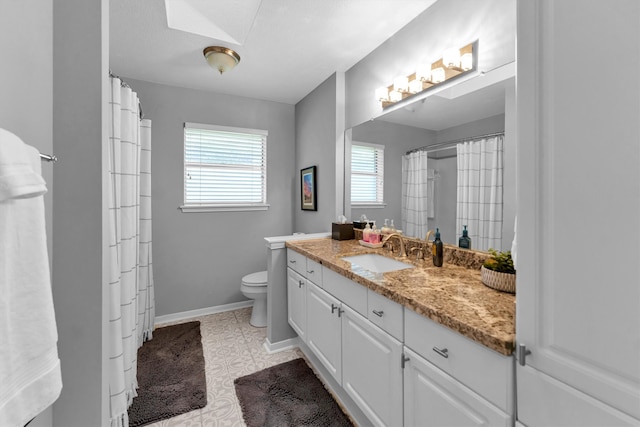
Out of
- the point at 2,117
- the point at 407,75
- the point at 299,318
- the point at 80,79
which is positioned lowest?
the point at 299,318

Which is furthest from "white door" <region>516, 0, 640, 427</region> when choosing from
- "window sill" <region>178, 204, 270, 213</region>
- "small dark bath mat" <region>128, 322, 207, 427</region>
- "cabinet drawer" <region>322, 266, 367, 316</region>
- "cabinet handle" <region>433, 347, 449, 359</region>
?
"window sill" <region>178, 204, 270, 213</region>

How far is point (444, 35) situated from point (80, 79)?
6.18ft

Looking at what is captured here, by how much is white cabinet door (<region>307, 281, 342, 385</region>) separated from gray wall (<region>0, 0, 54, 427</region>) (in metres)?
1.25

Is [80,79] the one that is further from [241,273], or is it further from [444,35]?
[241,273]

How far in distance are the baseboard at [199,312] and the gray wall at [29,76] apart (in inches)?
72.6

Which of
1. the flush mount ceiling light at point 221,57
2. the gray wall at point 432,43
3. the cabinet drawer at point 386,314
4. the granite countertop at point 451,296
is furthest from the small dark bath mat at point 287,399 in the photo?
the flush mount ceiling light at point 221,57

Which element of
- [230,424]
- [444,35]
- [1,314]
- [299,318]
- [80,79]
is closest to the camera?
[1,314]

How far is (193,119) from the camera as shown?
287 cm

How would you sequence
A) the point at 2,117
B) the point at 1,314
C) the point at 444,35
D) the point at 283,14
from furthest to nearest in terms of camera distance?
the point at 283,14 → the point at 444,35 → the point at 2,117 → the point at 1,314

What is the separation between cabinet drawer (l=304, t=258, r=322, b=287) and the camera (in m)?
1.73

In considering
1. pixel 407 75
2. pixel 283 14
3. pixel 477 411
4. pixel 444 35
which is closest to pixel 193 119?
pixel 283 14

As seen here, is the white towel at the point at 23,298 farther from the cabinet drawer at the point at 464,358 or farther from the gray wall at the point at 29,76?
the cabinet drawer at the point at 464,358

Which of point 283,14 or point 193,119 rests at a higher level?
point 283,14

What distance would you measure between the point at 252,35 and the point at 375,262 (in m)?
1.90
